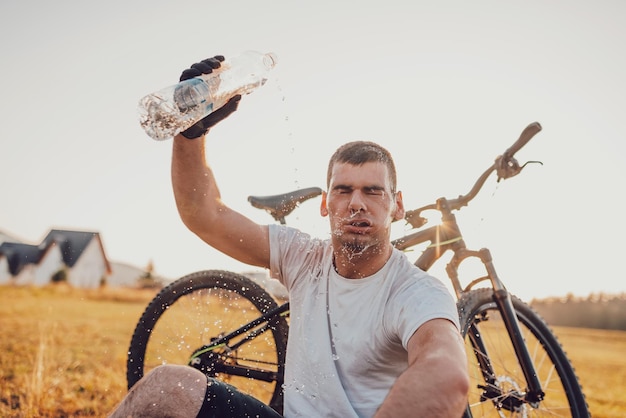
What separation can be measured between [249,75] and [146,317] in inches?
69.3

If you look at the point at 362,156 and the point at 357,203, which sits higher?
the point at 362,156

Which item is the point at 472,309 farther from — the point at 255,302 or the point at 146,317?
the point at 146,317

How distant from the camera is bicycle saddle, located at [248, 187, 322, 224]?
2.96 meters

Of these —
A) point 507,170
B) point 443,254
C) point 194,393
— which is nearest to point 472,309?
point 443,254

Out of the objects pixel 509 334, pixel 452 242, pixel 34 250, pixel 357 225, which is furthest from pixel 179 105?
pixel 34 250

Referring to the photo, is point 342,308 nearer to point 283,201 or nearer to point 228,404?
point 228,404

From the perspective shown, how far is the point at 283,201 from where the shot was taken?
2.98 metres

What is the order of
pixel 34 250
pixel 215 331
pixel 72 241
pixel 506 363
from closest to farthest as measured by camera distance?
pixel 506 363 < pixel 215 331 < pixel 72 241 < pixel 34 250

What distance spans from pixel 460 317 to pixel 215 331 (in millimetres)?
1614

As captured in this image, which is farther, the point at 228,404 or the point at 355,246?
the point at 355,246

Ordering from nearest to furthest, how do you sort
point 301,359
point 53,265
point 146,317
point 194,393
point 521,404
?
point 194,393
point 301,359
point 521,404
point 146,317
point 53,265

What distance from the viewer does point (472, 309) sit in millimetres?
2816

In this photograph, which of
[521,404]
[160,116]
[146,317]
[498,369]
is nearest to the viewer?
[160,116]

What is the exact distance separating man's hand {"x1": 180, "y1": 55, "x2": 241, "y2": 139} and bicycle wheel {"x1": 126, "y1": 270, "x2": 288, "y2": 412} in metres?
1.35
